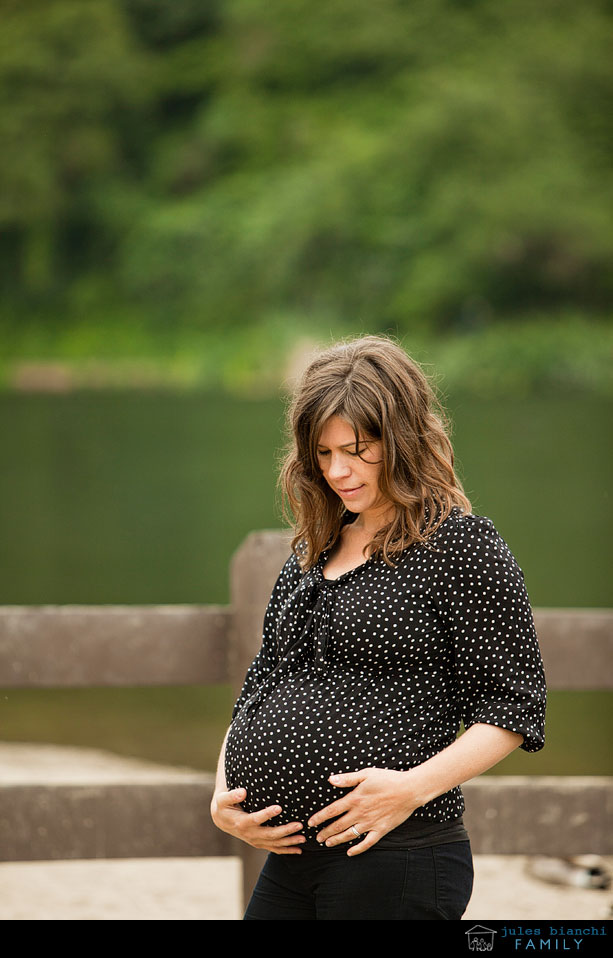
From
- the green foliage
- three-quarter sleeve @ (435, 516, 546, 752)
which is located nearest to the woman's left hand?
three-quarter sleeve @ (435, 516, 546, 752)

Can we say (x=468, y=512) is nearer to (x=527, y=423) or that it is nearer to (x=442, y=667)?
(x=442, y=667)

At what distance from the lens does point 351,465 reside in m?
1.16

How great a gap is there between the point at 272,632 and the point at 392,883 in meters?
0.34

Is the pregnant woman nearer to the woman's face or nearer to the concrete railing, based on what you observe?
the woman's face

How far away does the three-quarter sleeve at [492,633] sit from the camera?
1.09 metres

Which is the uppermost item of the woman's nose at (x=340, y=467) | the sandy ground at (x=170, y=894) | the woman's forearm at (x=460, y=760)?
the woman's nose at (x=340, y=467)

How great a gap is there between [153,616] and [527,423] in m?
7.89

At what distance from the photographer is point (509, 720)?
109cm

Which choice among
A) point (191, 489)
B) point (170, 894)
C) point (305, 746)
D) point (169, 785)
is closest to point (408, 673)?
point (305, 746)

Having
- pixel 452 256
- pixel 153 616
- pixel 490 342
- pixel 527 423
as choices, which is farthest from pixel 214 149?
pixel 153 616

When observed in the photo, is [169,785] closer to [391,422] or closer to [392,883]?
[392,883]

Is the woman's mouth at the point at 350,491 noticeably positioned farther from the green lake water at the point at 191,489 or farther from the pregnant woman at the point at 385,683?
the green lake water at the point at 191,489

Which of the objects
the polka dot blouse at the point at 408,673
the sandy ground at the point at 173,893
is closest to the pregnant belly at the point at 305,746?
the polka dot blouse at the point at 408,673
